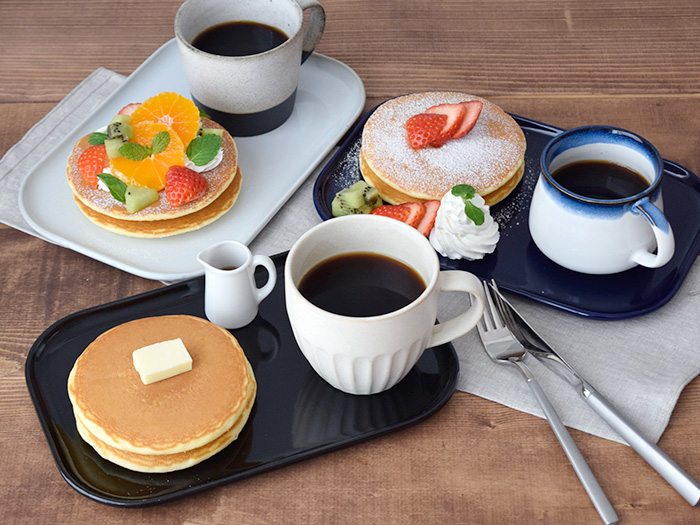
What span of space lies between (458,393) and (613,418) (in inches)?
9.4

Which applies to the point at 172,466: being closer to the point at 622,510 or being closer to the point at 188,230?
the point at 188,230

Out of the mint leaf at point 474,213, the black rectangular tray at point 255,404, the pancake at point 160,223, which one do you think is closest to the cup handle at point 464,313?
the black rectangular tray at point 255,404

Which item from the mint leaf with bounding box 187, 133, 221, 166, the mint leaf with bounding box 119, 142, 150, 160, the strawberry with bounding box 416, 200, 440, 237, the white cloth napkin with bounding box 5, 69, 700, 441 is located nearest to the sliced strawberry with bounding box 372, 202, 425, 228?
the strawberry with bounding box 416, 200, 440, 237

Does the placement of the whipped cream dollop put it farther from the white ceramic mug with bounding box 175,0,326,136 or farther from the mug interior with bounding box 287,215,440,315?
the white ceramic mug with bounding box 175,0,326,136


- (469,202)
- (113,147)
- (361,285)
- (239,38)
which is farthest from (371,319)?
(239,38)

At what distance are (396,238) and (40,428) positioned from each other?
62 cm

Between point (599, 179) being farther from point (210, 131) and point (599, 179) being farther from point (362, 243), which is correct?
point (210, 131)

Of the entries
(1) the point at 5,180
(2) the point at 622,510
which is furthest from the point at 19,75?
(2) the point at 622,510

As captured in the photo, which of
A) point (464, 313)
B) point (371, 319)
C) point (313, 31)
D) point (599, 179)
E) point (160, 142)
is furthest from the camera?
point (313, 31)

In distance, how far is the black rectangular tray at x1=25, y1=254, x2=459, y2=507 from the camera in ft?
3.42

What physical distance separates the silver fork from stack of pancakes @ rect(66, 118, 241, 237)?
0.55m

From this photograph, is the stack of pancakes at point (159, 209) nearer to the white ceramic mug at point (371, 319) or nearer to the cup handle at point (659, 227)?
the white ceramic mug at point (371, 319)

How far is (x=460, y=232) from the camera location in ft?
4.23

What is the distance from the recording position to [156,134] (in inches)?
56.6
